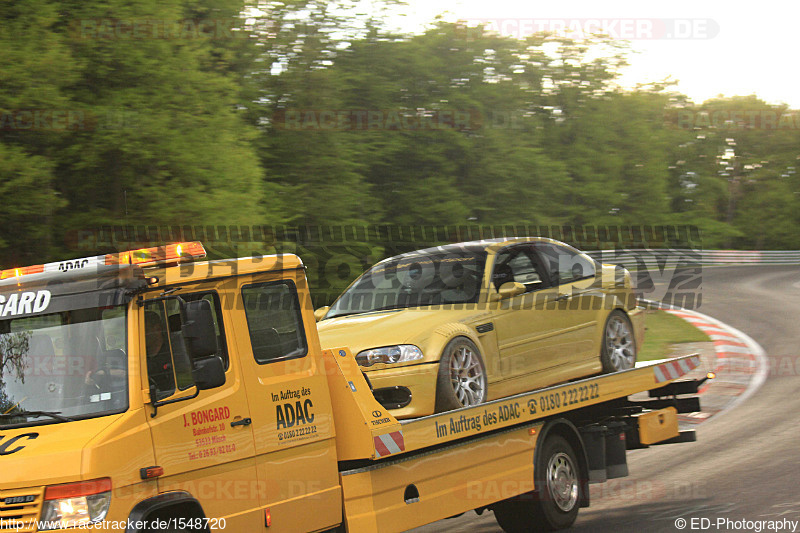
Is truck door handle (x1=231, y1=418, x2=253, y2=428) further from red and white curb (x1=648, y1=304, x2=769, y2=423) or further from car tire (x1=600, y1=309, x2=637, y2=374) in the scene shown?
red and white curb (x1=648, y1=304, x2=769, y2=423)

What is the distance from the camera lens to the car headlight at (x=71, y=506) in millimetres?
4668

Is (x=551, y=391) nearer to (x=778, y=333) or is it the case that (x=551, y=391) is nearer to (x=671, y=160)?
(x=778, y=333)

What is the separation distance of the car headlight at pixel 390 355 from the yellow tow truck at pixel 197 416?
704mm

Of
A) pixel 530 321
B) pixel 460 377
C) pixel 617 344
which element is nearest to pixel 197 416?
pixel 460 377

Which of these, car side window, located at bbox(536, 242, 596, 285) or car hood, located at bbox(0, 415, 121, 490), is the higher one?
car side window, located at bbox(536, 242, 596, 285)

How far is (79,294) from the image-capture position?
5.13 meters

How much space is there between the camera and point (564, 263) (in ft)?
30.0

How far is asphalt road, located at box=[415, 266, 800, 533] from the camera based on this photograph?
803 cm

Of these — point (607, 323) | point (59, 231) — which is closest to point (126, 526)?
point (607, 323)

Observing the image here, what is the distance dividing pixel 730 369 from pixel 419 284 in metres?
10.7

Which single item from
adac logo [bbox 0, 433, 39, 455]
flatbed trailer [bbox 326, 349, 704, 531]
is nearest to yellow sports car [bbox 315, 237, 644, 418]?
flatbed trailer [bbox 326, 349, 704, 531]

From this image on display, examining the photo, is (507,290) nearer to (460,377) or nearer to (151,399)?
(460,377)

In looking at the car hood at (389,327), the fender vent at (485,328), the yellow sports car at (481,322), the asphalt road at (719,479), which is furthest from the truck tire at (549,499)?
the car hood at (389,327)

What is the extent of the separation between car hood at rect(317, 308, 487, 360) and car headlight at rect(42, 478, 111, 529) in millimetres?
2757
